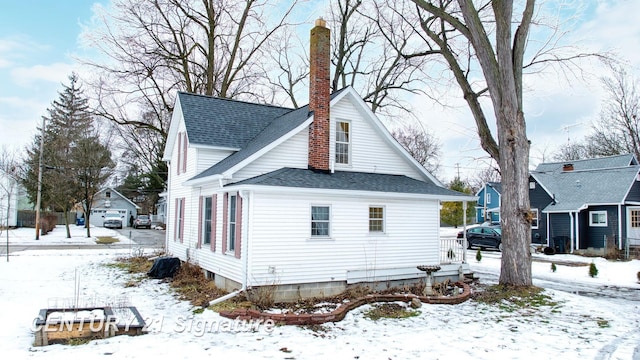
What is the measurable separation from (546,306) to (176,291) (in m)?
9.87

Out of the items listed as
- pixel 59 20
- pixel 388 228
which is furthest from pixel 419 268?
pixel 59 20

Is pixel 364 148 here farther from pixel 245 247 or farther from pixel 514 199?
pixel 245 247

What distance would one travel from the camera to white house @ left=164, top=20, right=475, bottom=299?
429 inches

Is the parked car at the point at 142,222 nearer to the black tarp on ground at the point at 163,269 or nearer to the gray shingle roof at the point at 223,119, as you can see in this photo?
the gray shingle roof at the point at 223,119

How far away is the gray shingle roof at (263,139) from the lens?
12828 millimetres

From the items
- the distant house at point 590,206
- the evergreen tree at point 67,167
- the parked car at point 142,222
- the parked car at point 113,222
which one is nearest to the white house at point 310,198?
the distant house at point 590,206

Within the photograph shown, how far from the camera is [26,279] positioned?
13.7m

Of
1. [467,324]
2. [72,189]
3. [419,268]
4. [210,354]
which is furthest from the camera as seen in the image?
[72,189]

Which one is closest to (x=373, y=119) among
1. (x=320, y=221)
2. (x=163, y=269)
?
(x=320, y=221)

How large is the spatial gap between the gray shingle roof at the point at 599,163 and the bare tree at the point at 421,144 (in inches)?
648

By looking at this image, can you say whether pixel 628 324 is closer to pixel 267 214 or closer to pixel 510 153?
pixel 510 153

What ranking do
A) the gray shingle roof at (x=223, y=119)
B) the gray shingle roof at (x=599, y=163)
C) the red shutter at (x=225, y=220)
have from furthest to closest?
1. the gray shingle roof at (x=599, y=163)
2. the gray shingle roof at (x=223, y=119)
3. the red shutter at (x=225, y=220)

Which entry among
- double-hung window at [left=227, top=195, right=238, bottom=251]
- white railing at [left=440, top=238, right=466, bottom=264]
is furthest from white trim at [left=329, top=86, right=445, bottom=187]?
double-hung window at [left=227, top=195, right=238, bottom=251]

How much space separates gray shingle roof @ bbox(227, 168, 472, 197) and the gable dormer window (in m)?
0.55
